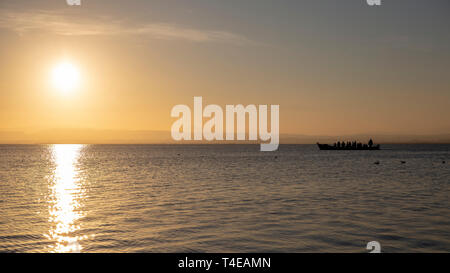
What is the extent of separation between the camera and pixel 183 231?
1664cm

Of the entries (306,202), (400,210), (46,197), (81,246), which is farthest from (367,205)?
(46,197)

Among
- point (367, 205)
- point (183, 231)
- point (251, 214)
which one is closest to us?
point (183, 231)

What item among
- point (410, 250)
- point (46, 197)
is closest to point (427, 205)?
point (410, 250)

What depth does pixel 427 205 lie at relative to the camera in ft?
78.3
